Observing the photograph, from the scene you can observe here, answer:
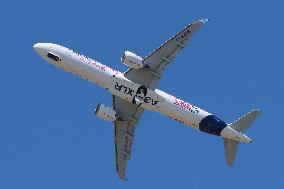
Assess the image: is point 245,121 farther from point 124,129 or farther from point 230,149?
point 124,129

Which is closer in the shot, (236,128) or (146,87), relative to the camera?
(146,87)

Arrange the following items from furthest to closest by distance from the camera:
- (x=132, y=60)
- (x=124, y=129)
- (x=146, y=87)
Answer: (x=124, y=129), (x=146, y=87), (x=132, y=60)

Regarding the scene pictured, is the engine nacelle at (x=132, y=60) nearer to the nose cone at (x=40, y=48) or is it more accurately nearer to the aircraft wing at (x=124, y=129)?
the aircraft wing at (x=124, y=129)

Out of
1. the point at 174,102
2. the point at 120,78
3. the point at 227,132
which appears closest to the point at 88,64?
the point at 120,78

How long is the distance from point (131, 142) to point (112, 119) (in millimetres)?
9113

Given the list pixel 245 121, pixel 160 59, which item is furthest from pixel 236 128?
pixel 160 59

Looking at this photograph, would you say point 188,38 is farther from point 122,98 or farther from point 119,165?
point 119,165

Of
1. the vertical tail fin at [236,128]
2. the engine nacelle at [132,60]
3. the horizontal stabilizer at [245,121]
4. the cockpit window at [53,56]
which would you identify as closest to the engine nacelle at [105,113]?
the engine nacelle at [132,60]

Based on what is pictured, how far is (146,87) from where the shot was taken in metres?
128

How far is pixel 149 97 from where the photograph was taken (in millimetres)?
127750

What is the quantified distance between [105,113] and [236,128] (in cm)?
Answer: 1983

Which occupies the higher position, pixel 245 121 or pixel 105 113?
pixel 105 113

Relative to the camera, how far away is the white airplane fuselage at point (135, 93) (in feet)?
418

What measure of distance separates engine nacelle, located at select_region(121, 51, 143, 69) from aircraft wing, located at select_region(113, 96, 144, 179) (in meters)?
7.78
